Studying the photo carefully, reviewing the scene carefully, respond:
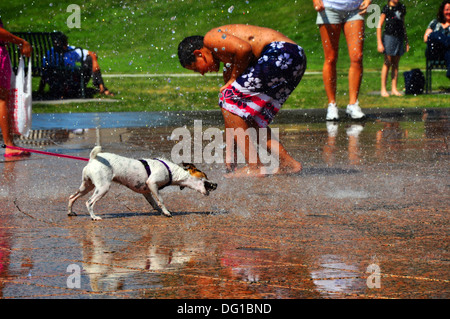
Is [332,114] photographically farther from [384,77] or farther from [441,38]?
[441,38]

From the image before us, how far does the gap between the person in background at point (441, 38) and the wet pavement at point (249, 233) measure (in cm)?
813

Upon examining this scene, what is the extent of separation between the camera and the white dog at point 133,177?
4.95 metres

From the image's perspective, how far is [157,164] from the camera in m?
5.17

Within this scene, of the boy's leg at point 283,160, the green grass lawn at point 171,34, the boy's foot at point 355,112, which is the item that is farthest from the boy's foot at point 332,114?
the boy's leg at point 283,160

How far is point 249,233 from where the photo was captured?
4.57 meters

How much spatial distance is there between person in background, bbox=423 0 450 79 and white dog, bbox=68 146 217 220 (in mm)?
11283

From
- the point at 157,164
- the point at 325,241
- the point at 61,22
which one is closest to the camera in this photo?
the point at 325,241

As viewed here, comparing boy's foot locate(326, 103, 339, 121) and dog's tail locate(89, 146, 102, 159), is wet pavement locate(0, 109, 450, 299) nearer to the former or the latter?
dog's tail locate(89, 146, 102, 159)

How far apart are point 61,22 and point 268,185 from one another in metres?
32.2

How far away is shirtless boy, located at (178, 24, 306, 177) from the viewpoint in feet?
21.2

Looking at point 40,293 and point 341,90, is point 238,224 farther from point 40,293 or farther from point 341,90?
point 341,90

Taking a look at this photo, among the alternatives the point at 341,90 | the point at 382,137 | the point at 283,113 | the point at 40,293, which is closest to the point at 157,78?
the point at 341,90

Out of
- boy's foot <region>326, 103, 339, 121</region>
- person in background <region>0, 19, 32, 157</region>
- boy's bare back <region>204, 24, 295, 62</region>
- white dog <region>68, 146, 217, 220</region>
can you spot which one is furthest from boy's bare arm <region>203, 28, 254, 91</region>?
boy's foot <region>326, 103, 339, 121</region>
